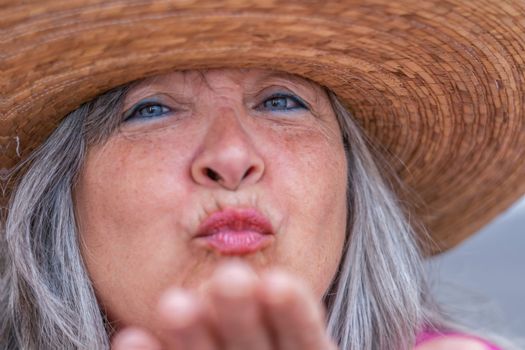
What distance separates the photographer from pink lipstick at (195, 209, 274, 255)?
5.01ft

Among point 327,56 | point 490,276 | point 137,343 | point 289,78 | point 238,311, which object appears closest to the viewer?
point 238,311

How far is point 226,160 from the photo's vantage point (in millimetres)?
1520

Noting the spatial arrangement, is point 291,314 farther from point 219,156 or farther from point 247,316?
point 219,156

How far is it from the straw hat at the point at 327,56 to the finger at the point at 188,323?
0.59 m

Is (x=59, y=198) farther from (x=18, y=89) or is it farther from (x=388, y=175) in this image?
(x=388, y=175)

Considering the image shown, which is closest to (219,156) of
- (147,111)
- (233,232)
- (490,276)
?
(233,232)

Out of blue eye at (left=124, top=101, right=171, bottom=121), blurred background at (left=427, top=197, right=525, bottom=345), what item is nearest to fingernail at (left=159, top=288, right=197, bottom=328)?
blue eye at (left=124, top=101, right=171, bottom=121)

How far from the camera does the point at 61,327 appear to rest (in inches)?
68.8

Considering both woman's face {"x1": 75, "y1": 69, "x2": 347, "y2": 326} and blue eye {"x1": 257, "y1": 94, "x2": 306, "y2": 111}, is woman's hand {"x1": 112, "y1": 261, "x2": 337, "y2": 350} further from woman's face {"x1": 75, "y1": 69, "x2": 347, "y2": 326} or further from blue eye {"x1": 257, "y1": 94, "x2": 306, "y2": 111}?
blue eye {"x1": 257, "y1": 94, "x2": 306, "y2": 111}

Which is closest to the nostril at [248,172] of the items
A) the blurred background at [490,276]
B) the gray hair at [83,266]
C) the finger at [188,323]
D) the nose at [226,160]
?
the nose at [226,160]

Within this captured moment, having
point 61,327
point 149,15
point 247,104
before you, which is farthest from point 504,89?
point 61,327

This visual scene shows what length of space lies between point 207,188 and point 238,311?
0.61m

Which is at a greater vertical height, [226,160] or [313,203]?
[226,160]

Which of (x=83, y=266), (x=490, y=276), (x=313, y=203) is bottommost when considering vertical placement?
(x=490, y=276)
